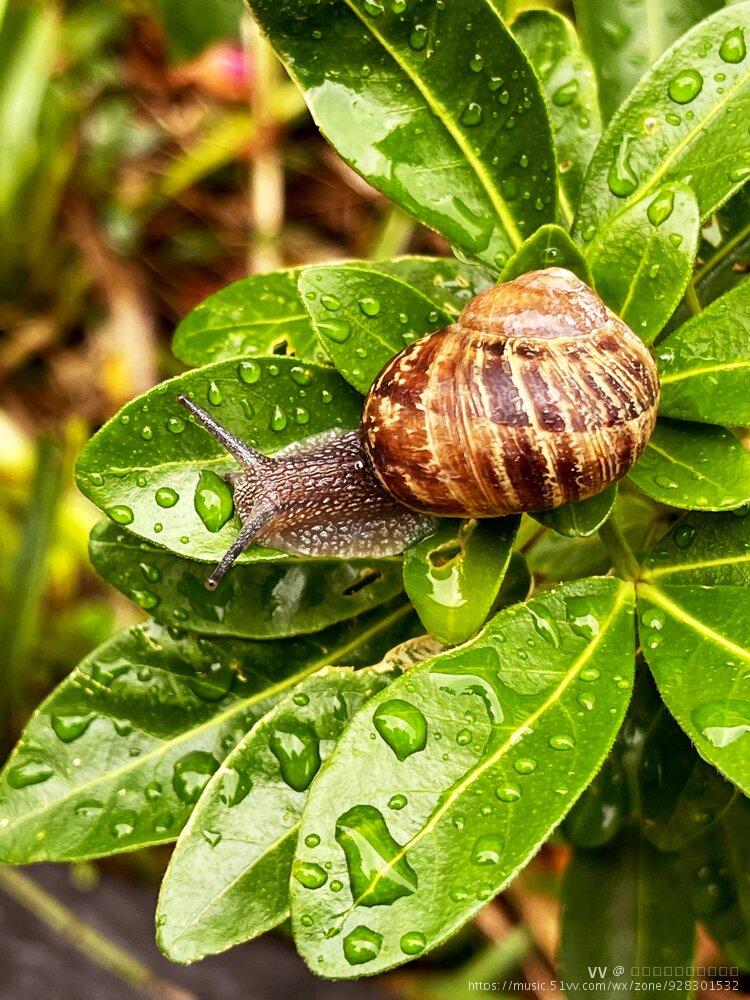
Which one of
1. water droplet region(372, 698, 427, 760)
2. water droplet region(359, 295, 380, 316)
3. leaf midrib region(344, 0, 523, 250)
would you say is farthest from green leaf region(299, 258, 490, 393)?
water droplet region(372, 698, 427, 760)

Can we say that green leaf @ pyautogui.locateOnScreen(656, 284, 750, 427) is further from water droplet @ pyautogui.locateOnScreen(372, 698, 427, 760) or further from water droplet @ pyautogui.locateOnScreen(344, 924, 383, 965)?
water droplet @ pyautogui.locateOnScreen(344, 924, 383, 965)

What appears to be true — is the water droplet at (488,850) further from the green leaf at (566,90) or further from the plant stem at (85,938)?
the plant stem at (85,938)

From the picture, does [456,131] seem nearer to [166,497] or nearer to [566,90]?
[566,90]

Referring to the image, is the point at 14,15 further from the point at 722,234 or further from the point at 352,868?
the point at 352,868

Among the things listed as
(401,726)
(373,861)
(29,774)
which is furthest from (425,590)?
(29,774)

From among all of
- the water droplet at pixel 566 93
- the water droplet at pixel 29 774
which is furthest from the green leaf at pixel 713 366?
the water droplet at pixel 29 774
